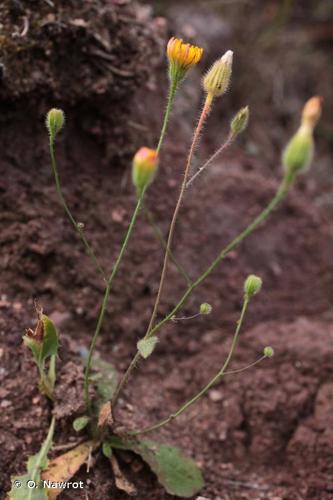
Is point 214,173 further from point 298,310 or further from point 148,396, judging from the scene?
point 148,396

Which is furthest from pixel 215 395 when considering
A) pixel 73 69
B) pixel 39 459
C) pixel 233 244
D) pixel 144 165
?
pixel 73 69

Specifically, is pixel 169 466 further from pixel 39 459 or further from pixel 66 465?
pixel 39 459

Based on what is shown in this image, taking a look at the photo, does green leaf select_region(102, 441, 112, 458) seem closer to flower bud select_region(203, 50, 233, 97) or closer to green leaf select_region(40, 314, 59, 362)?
green leaf select_region(40, 314, 59, 362)

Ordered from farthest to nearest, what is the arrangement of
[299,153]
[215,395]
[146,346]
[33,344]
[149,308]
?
1. [149,308]
2. [215,395]
3. [33,344]
4. [146,346]
5. [299,153]

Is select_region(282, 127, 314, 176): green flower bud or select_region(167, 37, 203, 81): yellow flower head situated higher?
select_region(167, 37, 203, 81): yellow flower head

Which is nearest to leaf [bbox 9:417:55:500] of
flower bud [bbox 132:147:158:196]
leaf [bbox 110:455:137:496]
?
leaf [bbox 110:455:137:496]
